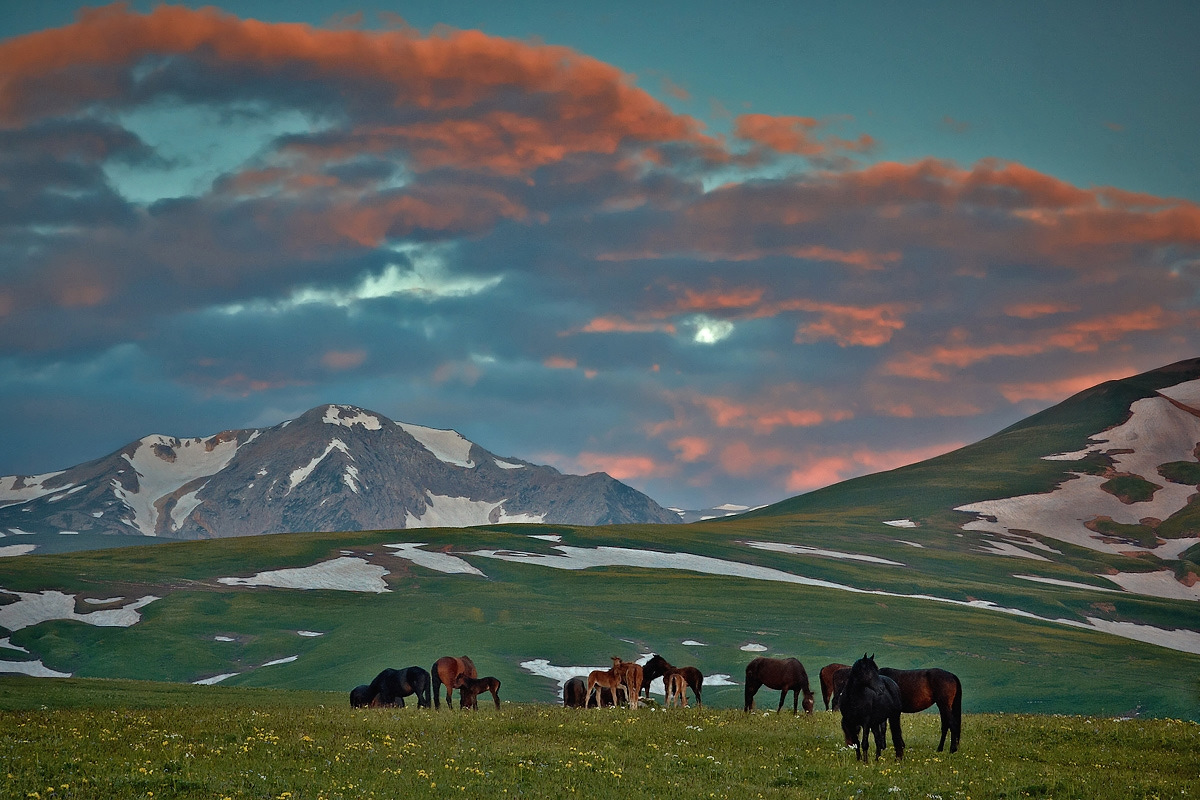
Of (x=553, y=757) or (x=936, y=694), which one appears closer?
(x=553, y=757)

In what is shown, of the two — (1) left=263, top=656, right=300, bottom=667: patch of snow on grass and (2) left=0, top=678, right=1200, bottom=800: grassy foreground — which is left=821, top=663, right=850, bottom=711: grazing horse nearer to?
(2) left=0, top=678, right=1200, bottom=800: grassy foreground

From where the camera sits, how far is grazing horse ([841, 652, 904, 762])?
27734mm

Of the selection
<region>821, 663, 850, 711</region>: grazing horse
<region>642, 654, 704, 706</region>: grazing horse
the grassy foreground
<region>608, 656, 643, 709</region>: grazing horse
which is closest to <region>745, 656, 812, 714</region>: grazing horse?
<region>821, 663, 850, 711</region>: grazing horse

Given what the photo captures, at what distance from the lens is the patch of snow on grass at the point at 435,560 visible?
153875mm

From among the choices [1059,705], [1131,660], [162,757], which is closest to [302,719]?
[162,757]

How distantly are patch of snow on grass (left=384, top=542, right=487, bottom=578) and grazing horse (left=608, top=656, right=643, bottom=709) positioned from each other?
11298cm

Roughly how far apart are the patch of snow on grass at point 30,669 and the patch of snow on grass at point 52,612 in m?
12.3

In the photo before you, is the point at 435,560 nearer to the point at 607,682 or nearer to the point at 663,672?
the point at 663,672

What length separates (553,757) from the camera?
26844mm

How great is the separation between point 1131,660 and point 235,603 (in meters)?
106

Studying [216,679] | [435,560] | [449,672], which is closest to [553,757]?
[449,672]

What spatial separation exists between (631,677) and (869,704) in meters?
14.3

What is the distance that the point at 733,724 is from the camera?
1328 inches

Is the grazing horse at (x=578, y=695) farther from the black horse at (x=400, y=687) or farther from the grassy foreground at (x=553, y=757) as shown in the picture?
the grassy foreground at (x=553, y=757)
